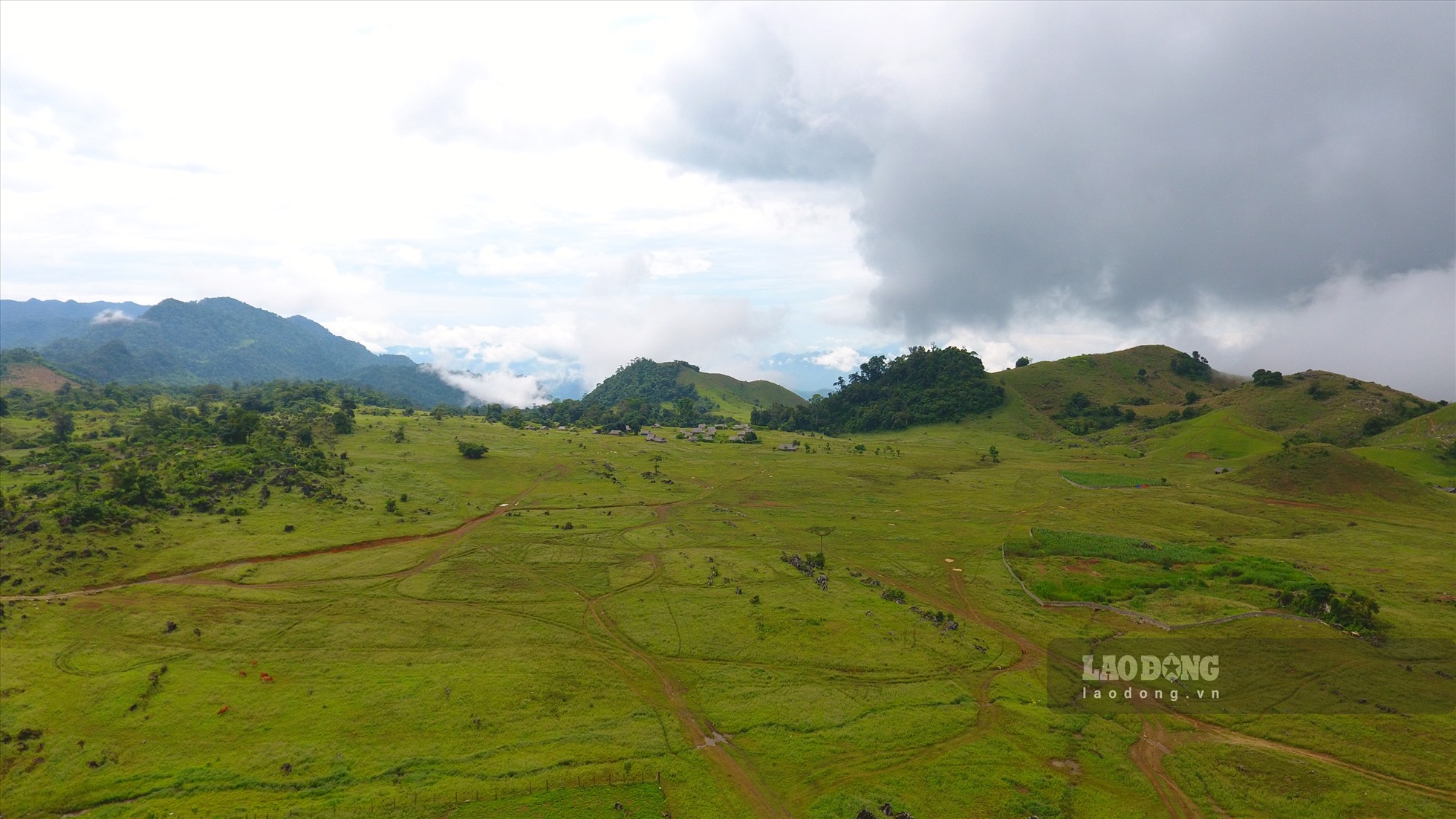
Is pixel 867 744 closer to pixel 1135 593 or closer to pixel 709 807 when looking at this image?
pixel 709 807

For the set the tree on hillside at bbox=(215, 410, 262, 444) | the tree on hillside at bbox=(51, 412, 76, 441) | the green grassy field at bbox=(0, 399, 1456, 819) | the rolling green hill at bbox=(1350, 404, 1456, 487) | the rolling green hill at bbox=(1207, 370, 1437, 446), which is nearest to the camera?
the green grassy field at bbox=(0, 399, 1456, 819)

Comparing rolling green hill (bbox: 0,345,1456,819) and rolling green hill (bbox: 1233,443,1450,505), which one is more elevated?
rolling green hill (bbox: 1233,443,1450,505)

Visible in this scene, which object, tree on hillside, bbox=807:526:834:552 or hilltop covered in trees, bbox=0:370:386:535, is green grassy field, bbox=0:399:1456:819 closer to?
tree on hillside, bbox=807:526:834:552

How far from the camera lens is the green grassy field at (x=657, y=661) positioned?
32.2 metres

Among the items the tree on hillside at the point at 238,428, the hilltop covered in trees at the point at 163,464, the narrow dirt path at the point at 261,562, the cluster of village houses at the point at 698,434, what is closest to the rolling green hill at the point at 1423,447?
the cluster of village houses at the point at 698,434

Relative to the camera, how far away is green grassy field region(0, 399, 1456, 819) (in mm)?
32156

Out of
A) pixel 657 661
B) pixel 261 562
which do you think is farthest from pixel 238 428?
pixel 657 661

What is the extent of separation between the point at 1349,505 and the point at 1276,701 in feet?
269

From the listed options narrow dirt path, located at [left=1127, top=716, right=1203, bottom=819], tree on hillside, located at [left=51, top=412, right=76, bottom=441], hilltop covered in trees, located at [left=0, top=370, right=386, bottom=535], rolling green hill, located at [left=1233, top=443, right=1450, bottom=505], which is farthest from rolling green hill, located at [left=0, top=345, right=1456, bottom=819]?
tree on hillside, located at [left=51, top=412, right=76, bottom=441]

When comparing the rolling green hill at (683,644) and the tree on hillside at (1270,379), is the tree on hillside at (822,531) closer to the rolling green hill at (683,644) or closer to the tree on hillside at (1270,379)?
the rolling green hill at (683,644)

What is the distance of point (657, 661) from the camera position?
45781mm

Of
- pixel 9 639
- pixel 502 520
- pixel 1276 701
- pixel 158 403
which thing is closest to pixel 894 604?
pixel 1276 701

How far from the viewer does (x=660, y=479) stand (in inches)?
4508

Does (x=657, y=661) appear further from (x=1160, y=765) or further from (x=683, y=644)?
(x=1160, y=765)
